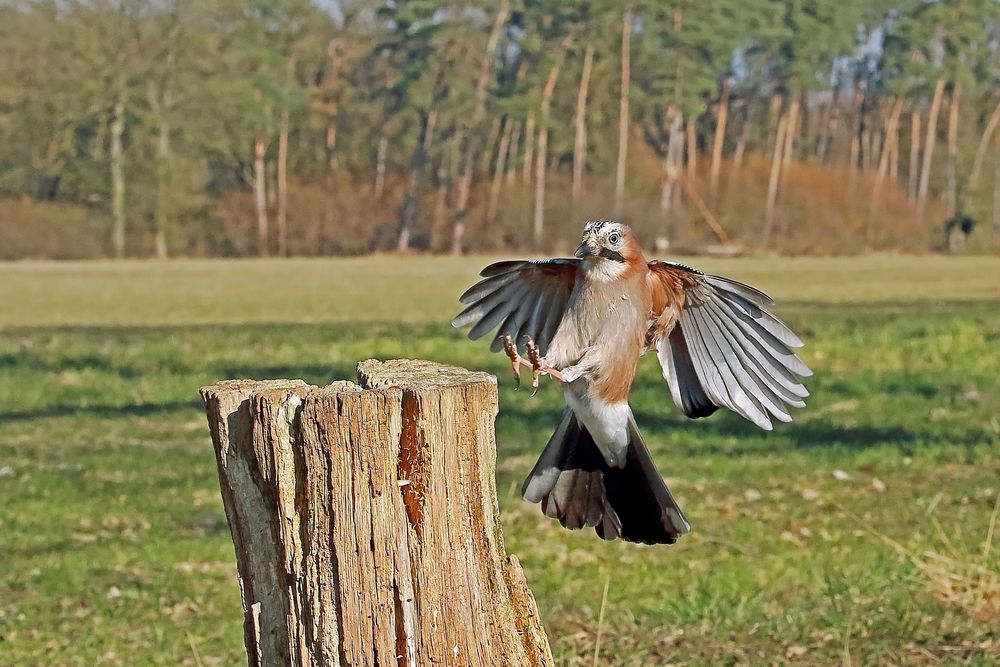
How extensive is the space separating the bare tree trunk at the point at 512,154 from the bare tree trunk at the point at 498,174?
27 cm

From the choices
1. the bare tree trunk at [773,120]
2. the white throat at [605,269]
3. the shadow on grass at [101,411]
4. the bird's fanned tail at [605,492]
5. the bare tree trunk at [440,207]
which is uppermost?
the bare tree trunk at [773,120]

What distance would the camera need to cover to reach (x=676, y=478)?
9023 mm

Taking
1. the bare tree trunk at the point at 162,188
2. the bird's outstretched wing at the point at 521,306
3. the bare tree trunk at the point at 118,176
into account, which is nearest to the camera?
the bird's outstretched wing at the point at 521,306

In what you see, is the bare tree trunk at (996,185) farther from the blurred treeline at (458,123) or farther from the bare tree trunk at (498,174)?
the bare tree trunk at (498,174)

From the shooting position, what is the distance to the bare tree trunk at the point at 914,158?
72.4 metres

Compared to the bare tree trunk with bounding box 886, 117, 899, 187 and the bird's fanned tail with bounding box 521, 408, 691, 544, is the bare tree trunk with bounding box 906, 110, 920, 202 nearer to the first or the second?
the bare tree trunk with bounding box 886, 117, 899, 187

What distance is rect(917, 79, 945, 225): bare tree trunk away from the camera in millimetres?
68188

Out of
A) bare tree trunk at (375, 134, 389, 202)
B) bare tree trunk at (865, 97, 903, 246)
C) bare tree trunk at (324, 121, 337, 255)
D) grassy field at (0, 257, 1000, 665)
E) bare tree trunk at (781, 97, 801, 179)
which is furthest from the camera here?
bare tree trunk at (781, 97, 801, 179)

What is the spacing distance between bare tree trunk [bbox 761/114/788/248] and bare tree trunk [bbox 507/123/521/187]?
1161cm

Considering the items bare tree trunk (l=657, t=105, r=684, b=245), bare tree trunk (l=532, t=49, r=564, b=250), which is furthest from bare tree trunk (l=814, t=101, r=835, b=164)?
bare tree trunk (l=532, t=49, r=564, b=250)

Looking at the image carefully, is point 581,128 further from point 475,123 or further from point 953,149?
point 953,149

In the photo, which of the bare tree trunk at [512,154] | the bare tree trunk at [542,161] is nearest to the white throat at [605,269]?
the bare tree trunk at [542,161]

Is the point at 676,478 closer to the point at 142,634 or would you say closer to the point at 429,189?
→ the point at 142,634

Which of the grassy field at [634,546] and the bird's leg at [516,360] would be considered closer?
the bird's leg at [516,360]
